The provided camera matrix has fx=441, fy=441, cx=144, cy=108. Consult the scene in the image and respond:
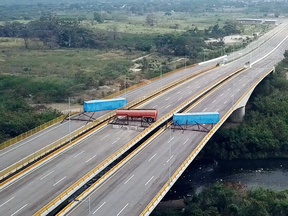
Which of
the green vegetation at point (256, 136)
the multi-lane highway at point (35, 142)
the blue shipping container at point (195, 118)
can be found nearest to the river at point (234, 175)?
the green vegetation at point (256, 136)

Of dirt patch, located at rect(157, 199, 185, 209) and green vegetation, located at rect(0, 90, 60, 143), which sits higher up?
green vegetation, located at rect(0, 90, 60, 143)

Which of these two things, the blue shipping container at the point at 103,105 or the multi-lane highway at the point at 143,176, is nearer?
the multi-lane highway at the point at 143,176

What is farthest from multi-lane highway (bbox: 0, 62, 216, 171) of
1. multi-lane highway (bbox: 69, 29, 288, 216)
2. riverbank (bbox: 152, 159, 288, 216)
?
riverbank (bbox: 152, 159, 288, 216)

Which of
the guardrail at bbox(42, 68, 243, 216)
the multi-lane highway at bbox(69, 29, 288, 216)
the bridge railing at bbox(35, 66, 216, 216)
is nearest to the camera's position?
the bridge railing at bbox(35, 66, 216, 216)

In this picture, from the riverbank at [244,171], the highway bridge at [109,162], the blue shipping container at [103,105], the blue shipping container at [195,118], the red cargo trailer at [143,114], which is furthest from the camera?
the blue shipping container at [103,105]

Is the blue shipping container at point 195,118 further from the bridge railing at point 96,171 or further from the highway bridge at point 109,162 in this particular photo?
the highway bridge at point 109,162

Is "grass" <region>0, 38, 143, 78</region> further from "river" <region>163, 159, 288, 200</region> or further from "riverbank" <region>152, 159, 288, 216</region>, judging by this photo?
"riverbank" <region>152, 159, 288, 216</region>
